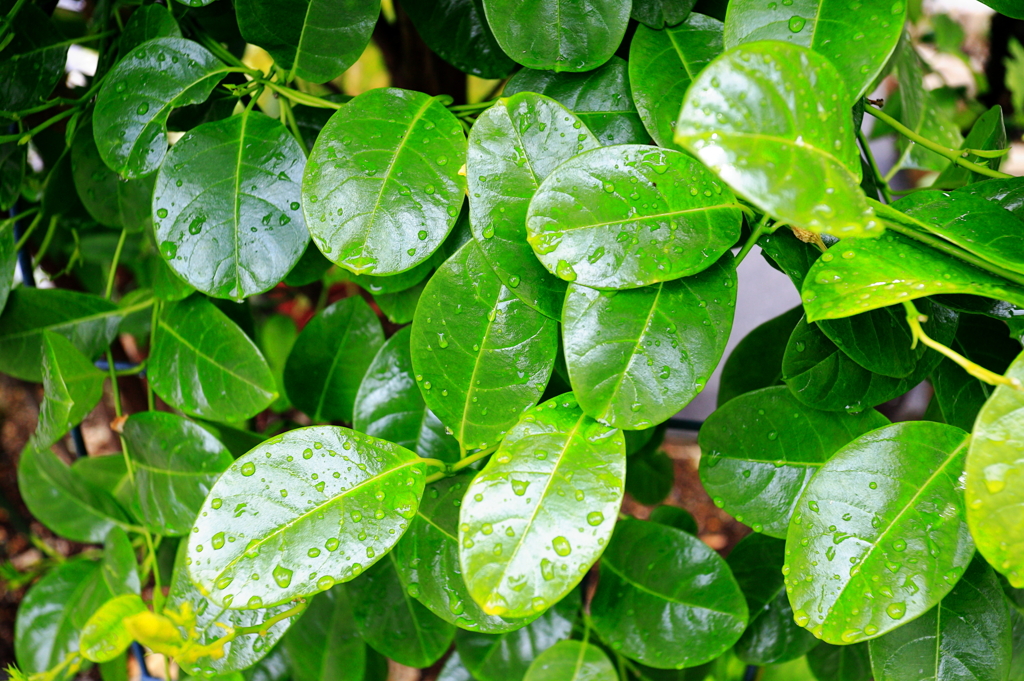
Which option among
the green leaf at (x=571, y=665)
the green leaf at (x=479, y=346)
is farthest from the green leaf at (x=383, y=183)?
the green leaf at (x=571, y=665)

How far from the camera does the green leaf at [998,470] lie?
11.4 inches

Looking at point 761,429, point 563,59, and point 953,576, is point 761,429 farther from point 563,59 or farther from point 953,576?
point 563,59

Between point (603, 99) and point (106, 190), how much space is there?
0.45 meters

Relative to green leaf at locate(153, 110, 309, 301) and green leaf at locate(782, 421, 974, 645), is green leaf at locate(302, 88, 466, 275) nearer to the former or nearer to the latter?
green leaf at locate(153, 110, 309, 301)

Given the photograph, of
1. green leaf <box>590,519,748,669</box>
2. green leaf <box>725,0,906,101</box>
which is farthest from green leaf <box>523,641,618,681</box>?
green leaf <box>725,0,906,101</box>

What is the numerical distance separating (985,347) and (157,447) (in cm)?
64

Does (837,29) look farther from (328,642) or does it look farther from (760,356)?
(328,642)

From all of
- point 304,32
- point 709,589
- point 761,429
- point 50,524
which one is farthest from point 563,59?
point 50,524

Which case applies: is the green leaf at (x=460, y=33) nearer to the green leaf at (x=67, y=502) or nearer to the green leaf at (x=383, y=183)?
the green leaf at (x=383, y=183)

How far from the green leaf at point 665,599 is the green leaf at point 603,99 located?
1.04ft

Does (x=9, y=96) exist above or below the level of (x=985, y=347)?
above

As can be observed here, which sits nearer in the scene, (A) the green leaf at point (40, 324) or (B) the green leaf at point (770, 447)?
(B) the green leaf at point (770, 447)

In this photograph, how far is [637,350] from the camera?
1.22ft

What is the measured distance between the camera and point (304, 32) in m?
0.47
